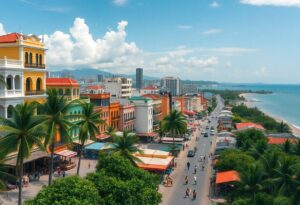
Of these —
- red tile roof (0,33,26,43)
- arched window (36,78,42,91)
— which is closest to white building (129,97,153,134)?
arched window (36,78,42,91)

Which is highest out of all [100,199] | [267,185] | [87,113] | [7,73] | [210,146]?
[7,73]

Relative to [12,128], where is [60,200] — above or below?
below

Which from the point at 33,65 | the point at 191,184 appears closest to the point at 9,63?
the point at 33,65

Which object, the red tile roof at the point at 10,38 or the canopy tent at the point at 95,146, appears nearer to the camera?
the red tile roof at the point at 10,38

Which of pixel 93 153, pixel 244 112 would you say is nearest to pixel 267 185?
pixel 93 153

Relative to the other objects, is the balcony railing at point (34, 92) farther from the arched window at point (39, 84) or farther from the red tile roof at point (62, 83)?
the red tile roof at point (62, 83)

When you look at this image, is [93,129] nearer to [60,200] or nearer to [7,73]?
[7,73]

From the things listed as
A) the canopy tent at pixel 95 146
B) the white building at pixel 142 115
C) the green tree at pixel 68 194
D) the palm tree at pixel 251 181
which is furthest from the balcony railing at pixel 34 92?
the white building at pixel 142 115
